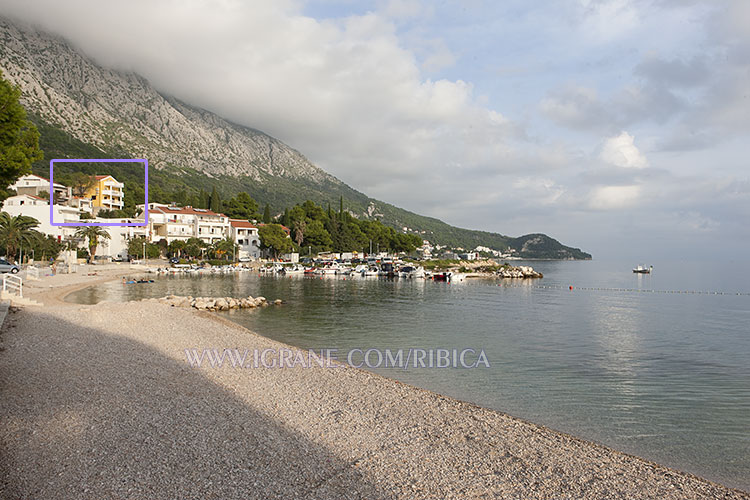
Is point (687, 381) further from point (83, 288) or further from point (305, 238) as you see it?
Result: point (305, 238)

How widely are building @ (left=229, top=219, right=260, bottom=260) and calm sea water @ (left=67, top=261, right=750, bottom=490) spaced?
192 feet

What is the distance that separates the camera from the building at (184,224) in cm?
8919

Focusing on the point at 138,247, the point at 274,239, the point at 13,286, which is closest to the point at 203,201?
the point at 274,239

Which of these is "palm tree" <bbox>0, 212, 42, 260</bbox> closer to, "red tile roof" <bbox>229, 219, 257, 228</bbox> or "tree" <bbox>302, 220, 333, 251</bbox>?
"red tile roof" <bbox>229, 219, 257, 228</bbox>

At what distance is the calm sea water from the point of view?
1025 centimetres

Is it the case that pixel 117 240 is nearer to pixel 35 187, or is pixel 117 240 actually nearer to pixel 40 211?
pixel 40 211

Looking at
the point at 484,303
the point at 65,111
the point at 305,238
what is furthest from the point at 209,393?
the point at 65,111

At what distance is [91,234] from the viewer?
228 ft

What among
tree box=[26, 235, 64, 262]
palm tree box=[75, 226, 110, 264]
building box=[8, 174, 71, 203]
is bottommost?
tree box=[26, 235, 64, 262]

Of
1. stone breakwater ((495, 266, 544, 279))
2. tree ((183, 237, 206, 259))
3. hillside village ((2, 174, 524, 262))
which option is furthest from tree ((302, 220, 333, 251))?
stone breakwater ((495, 266, 544, 279))

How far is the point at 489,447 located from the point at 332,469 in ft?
9.97

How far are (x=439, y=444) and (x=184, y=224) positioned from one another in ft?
304

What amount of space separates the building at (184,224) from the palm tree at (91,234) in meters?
14.3

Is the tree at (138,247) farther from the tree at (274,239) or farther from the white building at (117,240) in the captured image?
the tree at (274,239)
